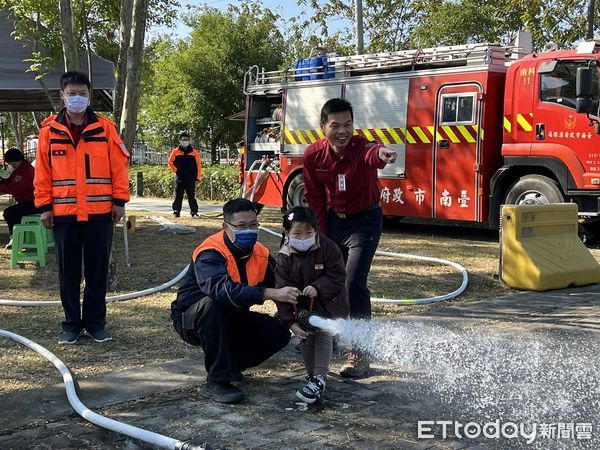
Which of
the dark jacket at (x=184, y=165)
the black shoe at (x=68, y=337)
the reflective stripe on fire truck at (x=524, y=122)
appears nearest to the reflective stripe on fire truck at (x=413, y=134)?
the reflective stripe on fire truck at (x=524, y=122)

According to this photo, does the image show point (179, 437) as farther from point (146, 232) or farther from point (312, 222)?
point (146, 232)

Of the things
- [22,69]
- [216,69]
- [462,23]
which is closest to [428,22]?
[462,23]

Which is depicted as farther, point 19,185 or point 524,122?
point 524,122

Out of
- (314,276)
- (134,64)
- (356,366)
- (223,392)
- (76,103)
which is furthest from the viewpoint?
(134,64)

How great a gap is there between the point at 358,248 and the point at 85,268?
2.12 metres

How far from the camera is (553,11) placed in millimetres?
16344

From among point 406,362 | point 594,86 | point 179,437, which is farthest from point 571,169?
point 179,437

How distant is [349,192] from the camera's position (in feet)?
16.8

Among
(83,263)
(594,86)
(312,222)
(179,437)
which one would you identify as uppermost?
(594,86)

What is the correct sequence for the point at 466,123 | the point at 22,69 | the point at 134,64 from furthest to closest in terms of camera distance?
the point at 466,123 < the point at 22,69 < the point at 134,64

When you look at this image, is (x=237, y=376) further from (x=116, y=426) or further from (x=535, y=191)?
(x=535, y=191)

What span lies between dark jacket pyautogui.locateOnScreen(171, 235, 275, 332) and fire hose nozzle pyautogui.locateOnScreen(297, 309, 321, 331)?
238 mm

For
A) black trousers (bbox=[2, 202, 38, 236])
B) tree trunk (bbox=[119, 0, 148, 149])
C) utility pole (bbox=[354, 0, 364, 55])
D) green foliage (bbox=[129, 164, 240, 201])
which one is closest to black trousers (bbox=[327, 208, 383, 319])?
tree trunk (bbox=[119, 0, 148, 149])

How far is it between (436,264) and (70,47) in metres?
5.11
